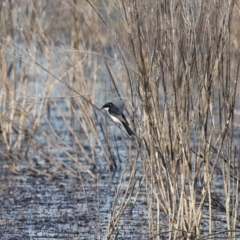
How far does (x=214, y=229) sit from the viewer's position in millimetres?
6312

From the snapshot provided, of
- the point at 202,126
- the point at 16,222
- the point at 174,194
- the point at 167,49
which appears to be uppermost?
the point at 167,49

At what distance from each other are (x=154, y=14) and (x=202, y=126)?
2.20 feet

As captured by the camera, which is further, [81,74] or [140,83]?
[81,74]

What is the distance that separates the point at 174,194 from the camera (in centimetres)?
503

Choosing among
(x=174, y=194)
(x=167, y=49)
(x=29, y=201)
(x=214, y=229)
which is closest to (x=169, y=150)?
(x=174, y=194)

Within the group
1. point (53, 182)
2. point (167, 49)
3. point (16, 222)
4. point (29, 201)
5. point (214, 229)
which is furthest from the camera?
point (53, 182)

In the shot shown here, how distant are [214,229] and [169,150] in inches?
55.9

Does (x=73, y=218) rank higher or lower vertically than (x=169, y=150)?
lower

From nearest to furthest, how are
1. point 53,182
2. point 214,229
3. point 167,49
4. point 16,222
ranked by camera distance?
point 167,49
point 214,229
point 16,222
point 53,182

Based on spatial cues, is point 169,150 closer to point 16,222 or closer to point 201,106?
point 201,106

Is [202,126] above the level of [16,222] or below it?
above

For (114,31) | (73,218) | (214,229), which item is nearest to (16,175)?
(73,218)

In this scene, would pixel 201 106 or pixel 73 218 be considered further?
pixel 73 218

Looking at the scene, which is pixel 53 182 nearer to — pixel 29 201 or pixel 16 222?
pixel 29 201
